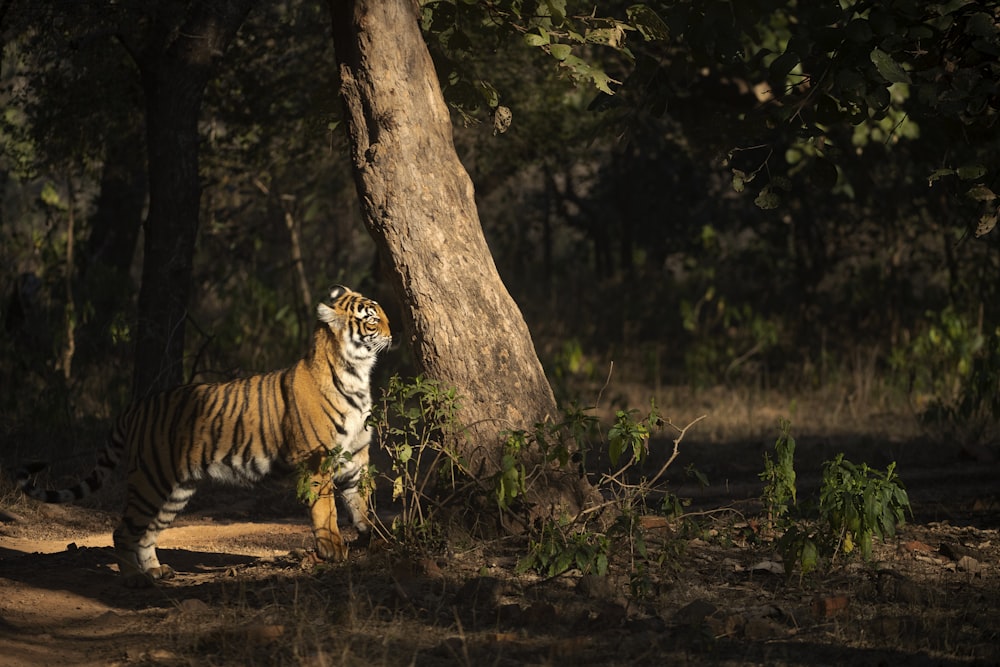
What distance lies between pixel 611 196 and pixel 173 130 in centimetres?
907

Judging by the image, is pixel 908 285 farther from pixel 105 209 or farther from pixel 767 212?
pixel 105 209

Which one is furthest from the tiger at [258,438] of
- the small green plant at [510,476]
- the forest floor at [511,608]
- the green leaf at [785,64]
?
the green leaf at [785,64]

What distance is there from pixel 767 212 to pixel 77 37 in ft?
29.0

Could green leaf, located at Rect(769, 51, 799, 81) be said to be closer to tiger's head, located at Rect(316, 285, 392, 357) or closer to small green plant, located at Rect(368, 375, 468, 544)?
small green plant, located at Rect(368, 375, 468, 544)

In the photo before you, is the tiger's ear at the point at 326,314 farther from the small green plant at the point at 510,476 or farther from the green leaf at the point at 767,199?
the green leaf at the point at 767,199

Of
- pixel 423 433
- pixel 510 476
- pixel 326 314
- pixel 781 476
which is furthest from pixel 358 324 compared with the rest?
pixel 781 476

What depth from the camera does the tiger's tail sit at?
19.4 ft

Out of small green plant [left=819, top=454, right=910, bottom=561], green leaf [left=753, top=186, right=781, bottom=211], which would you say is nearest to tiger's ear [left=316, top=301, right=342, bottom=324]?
green leaf [left=753, top=186, right=781, bottom=211]

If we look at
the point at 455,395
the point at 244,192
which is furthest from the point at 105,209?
the point at 455,395

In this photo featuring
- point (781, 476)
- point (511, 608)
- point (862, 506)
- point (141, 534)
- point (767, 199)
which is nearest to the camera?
point (511, 608)

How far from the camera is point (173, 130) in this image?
324 inches

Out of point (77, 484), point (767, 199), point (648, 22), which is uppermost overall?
point (648, 22)

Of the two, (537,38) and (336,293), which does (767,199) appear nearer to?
(537,38)

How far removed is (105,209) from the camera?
A: 513 inches
